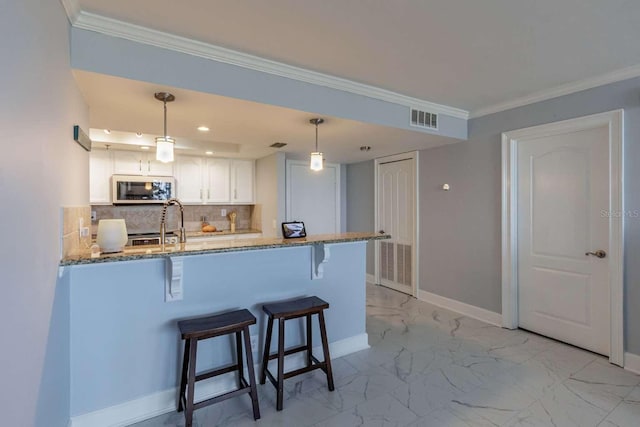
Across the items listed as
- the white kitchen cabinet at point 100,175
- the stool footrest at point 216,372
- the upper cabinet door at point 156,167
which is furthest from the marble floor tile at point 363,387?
the white kitchen cabinet at point 100,175

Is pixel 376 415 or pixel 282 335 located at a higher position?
pixel 282 335

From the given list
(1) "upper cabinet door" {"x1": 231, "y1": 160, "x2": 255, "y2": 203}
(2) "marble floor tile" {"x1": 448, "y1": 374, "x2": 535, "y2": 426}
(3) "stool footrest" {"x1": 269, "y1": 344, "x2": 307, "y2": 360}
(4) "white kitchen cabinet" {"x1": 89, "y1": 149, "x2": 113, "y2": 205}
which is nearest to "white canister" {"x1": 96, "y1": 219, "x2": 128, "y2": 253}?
(3) "stool footrest" {"x1": 269, "y1": 344, "x2": 307, "y2": 360}

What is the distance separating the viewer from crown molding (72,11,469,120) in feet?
5.90

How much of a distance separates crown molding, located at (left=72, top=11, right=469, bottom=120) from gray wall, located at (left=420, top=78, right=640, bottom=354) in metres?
1.11

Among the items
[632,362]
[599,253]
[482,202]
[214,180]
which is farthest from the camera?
[214,180]

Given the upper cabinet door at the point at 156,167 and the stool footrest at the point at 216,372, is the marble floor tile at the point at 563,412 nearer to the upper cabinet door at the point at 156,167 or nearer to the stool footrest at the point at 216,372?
the stool footrest at the point at 216,372

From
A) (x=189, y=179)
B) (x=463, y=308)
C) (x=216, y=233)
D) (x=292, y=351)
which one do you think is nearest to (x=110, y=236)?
(x=292, y=351)

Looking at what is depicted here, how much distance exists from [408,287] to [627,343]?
2.40m

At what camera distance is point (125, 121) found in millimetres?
2723

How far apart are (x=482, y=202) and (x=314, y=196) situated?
99.6 inches

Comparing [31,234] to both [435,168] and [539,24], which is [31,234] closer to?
[539,24]

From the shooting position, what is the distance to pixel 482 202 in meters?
3.58

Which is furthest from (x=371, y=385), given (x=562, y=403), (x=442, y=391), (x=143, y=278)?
(x=143, y=278)

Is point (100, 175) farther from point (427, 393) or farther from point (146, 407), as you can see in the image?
point (427, 393)
